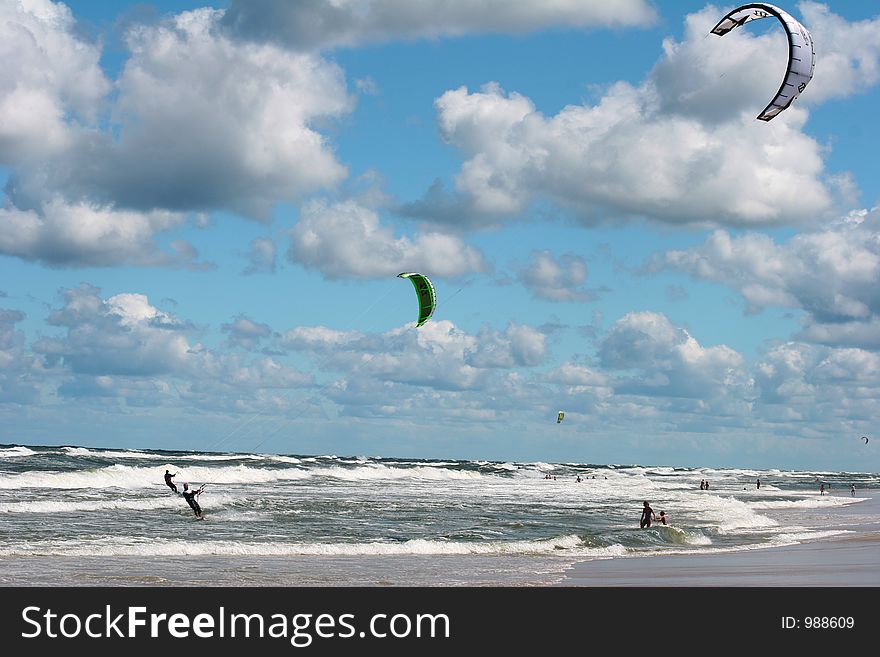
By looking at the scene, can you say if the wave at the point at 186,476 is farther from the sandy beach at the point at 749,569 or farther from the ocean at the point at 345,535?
the sandy beach at the point at 749,569

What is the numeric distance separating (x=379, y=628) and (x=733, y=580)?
752cm

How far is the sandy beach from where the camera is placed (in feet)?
55.2

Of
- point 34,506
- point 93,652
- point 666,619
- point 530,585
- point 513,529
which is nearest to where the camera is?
point 93,652

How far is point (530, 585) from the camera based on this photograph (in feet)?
55.5

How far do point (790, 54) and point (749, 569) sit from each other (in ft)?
31.3

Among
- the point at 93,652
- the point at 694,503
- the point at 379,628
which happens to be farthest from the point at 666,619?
the point at 694,503

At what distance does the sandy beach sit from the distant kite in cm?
813

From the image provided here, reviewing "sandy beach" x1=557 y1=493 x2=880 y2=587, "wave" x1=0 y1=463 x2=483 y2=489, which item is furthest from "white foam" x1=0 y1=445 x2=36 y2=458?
"sandy beach" x1=557 y1=493 x2=880 y2=587

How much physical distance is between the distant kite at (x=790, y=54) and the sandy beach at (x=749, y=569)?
813cm

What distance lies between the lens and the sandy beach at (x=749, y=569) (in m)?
16.8

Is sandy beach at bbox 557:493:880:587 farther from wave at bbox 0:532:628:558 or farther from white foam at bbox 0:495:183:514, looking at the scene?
white foam at bbox 0:495:183:514

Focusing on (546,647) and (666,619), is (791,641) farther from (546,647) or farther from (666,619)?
(546,647)

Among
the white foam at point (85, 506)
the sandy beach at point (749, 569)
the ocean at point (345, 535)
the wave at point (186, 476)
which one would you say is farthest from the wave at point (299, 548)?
the wave at point (186, 476)

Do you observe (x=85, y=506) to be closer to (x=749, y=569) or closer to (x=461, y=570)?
(x=461, y=570)
